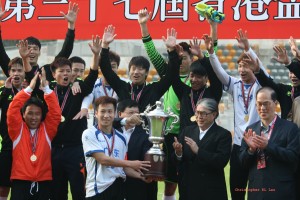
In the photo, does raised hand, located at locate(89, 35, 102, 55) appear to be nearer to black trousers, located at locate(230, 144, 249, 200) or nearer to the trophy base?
the trophy base

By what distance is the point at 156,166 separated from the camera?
18.2 feet

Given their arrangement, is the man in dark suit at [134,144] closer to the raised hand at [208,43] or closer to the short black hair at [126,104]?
the short black hair at [126,104]

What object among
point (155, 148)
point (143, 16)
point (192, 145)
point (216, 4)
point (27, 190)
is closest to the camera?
point (155, 148)

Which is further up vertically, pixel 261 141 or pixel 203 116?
pixel 203 116

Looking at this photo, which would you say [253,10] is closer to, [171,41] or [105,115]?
[171,41]

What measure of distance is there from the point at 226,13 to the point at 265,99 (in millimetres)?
1866

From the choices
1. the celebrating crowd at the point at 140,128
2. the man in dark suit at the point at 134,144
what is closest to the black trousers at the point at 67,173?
the celebrating crowd at the point at 140,128

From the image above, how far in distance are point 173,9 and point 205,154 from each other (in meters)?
2.12

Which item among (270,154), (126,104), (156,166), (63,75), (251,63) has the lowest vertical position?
(156,166)

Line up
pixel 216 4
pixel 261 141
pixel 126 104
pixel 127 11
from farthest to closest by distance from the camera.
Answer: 1. pixel 127 11
2. pixel 216 4
3. pixel 126 104
4. pixel 261 141

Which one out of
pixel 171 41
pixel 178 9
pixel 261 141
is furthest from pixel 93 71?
pixel 261 141

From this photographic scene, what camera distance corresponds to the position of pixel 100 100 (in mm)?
5699

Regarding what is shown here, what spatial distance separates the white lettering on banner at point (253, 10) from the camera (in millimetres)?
7168

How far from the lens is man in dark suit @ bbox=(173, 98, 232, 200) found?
5773 mm
